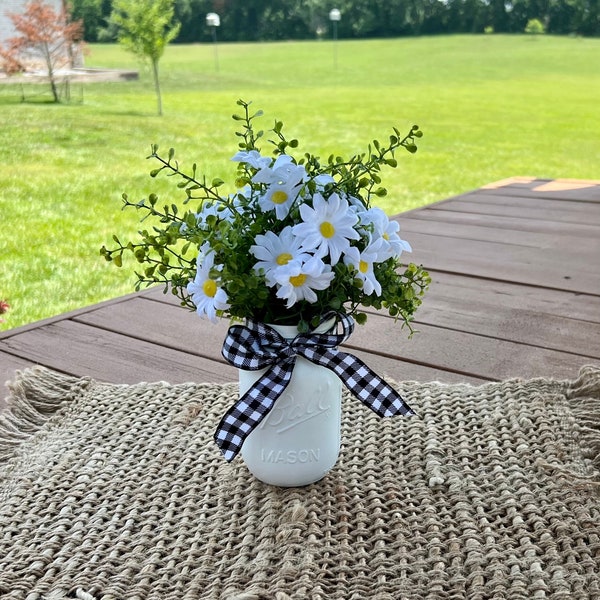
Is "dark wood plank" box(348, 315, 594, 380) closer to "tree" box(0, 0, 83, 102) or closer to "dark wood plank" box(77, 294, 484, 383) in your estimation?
"dark wood plank" box(77, 294, 484, 383)

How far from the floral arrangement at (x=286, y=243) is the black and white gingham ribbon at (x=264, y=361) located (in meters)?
0.02

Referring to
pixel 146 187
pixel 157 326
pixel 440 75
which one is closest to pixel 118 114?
pixel 146 187

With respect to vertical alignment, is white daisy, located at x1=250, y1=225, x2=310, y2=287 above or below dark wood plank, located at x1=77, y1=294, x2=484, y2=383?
above

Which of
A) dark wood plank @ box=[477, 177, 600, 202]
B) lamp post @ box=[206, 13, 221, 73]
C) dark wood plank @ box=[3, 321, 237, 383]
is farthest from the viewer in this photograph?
lamp post @ box=[206, 13, 221, 73]

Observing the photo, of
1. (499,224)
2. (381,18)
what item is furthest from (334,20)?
(499,224)

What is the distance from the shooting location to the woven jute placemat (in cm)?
62

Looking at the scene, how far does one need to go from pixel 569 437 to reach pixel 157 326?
0.74 m

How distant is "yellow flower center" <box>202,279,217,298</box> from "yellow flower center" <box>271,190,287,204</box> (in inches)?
3.4

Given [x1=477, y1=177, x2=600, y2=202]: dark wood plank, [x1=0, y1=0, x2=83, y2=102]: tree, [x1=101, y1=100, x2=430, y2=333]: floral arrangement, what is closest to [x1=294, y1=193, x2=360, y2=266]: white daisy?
[x1=101, y1=100, x2=430, y2=333]: floral arrangement

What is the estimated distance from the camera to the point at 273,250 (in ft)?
2.15

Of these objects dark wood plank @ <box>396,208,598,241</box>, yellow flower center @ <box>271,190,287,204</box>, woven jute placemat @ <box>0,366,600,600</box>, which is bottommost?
dark wood plank @ <box>396,208,598,241</box>

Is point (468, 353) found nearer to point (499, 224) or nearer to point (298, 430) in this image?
point (298, 430)

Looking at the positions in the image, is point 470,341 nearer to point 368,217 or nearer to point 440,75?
point 368,217

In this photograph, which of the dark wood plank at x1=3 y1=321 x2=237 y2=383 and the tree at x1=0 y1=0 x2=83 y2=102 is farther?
the tree at x1=0 y1=0 x2=83 y2=102
